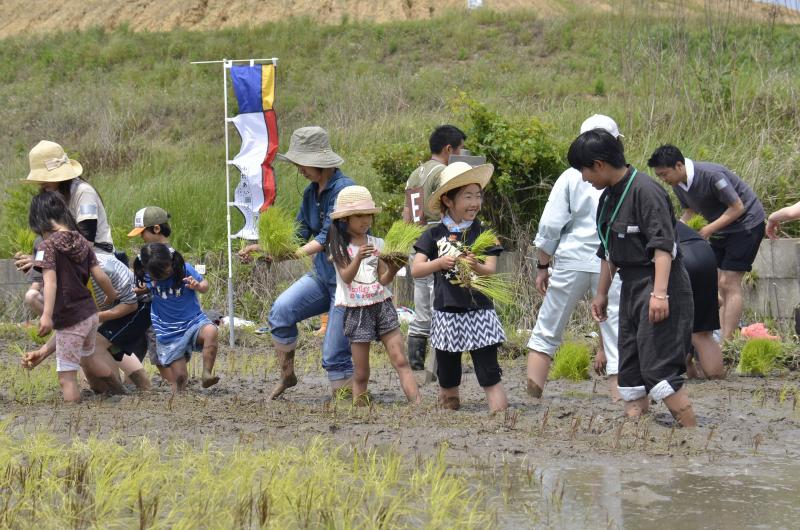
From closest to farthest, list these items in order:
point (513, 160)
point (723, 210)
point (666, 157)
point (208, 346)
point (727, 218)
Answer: point (208, 346)
point (666, 157)
point (727, 218)
point (723, 210)
point (513, 160)

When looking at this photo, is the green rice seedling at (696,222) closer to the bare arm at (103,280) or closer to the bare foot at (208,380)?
the bare foot at (208,380)

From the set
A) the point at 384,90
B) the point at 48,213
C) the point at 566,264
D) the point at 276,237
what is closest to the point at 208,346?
the point at 276,237

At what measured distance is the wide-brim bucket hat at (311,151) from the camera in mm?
6602

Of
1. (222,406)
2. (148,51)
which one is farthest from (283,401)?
(148,51)

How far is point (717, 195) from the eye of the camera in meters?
7.67

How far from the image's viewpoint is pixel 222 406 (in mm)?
6496

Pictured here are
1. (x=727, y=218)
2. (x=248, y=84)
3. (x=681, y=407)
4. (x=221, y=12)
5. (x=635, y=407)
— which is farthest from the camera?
(x=221, y=12)

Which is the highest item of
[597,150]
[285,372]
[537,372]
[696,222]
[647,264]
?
[597,150]

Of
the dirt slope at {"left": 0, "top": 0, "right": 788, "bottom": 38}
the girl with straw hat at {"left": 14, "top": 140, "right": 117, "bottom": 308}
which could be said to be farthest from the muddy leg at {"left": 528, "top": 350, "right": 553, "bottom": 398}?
the dirt slope at {"left": 0, "top": 0, "right": 788, "bottom": 38}

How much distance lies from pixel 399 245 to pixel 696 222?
9.69 ft

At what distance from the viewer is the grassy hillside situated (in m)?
11.8

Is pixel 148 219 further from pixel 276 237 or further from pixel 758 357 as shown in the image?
pixel 758 357

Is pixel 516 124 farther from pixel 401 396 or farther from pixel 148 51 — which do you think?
pixel 148 51

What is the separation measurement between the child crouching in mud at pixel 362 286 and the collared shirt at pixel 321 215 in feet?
0.51
